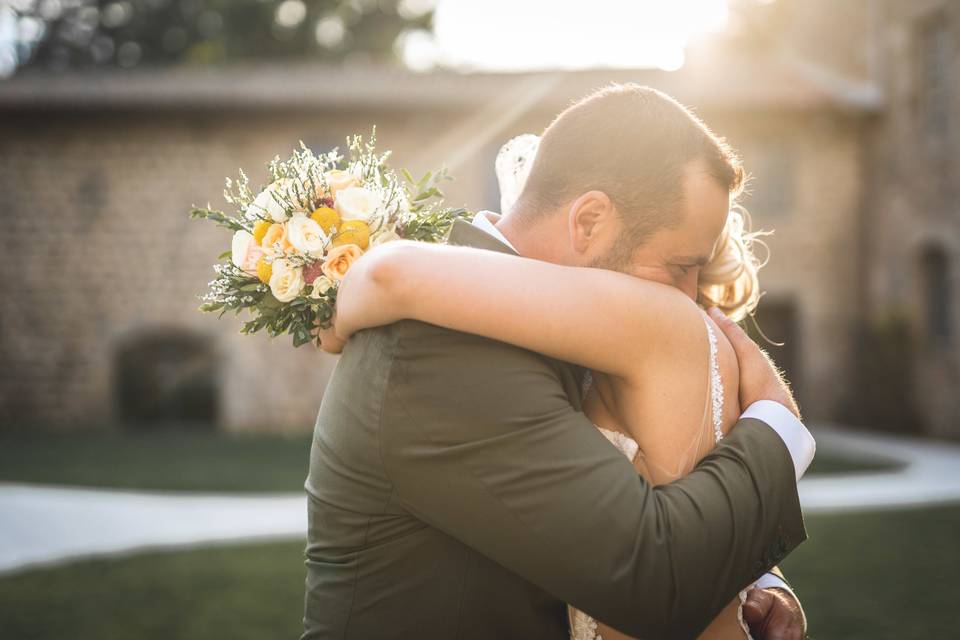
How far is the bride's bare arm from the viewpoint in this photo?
1.63 m

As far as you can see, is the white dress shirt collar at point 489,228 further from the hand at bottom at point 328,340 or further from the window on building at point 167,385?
the window on building at point 167,385

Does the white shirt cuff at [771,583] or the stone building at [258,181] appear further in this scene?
the stone building at [258,181]

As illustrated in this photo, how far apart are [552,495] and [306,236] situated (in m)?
0.97

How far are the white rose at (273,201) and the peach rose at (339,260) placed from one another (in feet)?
0.74

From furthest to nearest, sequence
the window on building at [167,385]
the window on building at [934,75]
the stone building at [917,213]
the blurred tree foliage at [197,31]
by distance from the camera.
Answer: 1. the blurred tree foliage at [197,31]
2. the window on building at [167,385]
3. the window on building at [934,75]
4. the stone building at [917,213]

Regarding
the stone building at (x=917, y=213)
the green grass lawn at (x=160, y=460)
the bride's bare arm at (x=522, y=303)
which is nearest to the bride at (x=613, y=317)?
the bride's bare arm at (x=522, y=303)

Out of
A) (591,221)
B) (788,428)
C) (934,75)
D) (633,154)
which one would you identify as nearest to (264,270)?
(591,221)

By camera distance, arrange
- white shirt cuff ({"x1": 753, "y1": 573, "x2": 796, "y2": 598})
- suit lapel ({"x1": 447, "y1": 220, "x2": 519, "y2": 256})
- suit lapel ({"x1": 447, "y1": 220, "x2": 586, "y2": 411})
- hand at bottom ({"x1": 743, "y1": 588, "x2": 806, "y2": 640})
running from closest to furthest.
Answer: suit lapel ({"x1": 447, "y1": 220, "x2": 586, "y2": 411}) < suit lapel ({"x1": 447, "y1": 220, "x2": 519, "y2": 256}) < hand at bottom ({"x1": 743, "y1": 588, "x2": 806, "y2": 640}) < white shirt cuff ({"x1": 753, "y1": 573, "x2": 796, "y2": 598})

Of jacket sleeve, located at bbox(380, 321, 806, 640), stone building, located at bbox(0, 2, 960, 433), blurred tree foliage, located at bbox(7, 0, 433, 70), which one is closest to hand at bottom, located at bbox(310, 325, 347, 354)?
jacket sleeve, located at bbox(380, 321, 806, 640)

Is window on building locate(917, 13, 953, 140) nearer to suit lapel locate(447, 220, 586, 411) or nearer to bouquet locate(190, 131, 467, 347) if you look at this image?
bouquet locate(190, 131, 467, 347)

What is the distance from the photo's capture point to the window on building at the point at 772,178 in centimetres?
1830

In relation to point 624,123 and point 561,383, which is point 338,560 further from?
point 624,123

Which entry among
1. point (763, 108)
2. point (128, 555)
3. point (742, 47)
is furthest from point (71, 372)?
point (742, 47)

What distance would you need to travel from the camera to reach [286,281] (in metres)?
2.20
